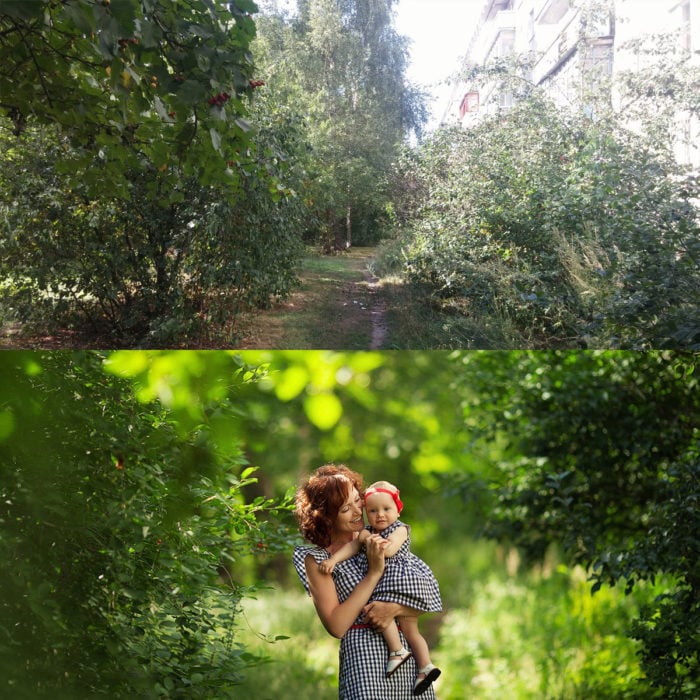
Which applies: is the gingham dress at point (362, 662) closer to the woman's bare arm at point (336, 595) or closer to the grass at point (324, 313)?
the woman's bare arm at point (336, 595)

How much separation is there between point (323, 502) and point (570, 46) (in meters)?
3.19

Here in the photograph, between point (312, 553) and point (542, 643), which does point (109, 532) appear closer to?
point (312, 553)

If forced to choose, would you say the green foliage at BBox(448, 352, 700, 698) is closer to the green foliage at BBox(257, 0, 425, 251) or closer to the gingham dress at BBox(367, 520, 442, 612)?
the gingham dress at BBox(367, 520, 442, 612)

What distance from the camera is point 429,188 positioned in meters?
4.70

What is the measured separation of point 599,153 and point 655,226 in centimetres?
49

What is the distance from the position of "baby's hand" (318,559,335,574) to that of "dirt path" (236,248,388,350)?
2.26 metres

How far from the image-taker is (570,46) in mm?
4637

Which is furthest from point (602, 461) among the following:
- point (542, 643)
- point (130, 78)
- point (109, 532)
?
point (130, 78)

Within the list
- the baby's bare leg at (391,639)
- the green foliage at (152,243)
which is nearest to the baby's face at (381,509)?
the baby's bare leg at (391,639)

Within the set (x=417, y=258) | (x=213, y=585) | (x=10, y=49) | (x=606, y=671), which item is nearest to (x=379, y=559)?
(x=213, y=585)

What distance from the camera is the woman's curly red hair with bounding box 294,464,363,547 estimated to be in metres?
2.46

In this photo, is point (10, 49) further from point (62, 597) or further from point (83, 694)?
point (83, 694)

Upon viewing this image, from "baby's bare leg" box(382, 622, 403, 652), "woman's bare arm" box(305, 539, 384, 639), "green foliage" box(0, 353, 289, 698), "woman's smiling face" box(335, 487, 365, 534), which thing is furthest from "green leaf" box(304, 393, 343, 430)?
"baby's bare leg" box(382, 622, 403, 652)

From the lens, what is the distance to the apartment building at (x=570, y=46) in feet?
14.7
